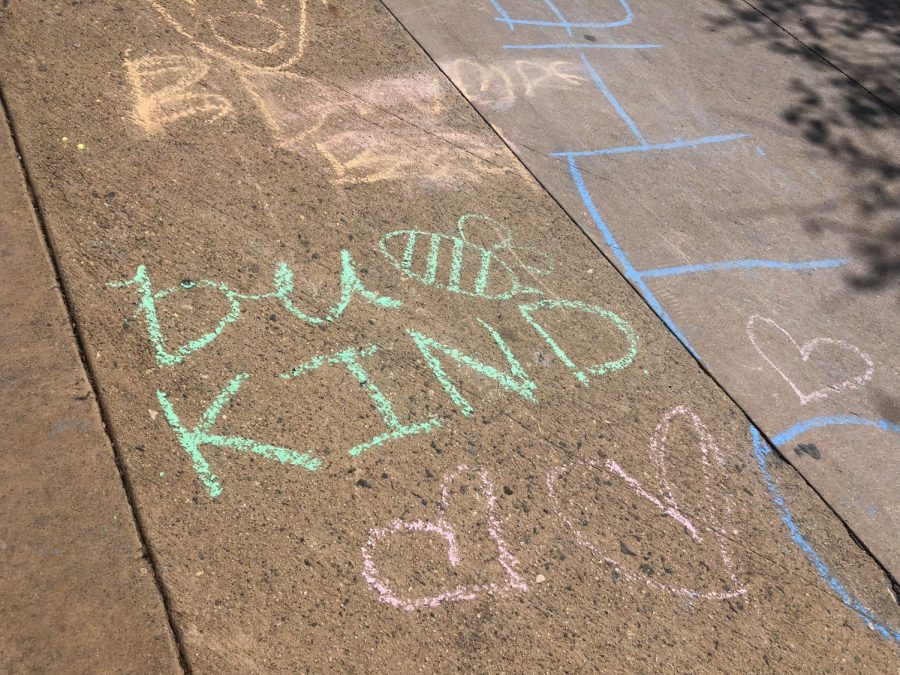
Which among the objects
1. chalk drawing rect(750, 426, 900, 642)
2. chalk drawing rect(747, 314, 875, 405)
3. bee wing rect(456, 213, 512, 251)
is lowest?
chalk drawing rect(750, 426, 900, 642)

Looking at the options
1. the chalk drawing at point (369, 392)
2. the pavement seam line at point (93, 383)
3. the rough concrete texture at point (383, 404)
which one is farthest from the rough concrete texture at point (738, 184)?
the pavement seam line at point (93, 383)

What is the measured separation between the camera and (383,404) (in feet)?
8.96

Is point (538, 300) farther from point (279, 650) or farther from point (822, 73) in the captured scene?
point (822, 73)

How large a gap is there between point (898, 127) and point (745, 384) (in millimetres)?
2908

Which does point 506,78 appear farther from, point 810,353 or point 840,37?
point 840,37

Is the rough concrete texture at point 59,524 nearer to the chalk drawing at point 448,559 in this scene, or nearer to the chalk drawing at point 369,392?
the chalk drawing at point 448,559

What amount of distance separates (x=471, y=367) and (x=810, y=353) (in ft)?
5.28

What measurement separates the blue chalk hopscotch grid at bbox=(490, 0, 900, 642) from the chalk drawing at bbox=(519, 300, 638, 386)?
0.23 meters

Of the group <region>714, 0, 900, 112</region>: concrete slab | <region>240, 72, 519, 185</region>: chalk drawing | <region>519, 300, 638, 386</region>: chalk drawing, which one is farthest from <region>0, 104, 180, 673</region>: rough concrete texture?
<region>714, 0, 900, 112</region>: concrete slab

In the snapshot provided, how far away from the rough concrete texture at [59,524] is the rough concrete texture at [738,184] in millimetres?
2331

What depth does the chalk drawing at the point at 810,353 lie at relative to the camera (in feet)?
10.6

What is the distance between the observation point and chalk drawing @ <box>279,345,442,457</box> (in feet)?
8.67

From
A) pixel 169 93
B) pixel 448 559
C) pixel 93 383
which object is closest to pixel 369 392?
pixel 448 559

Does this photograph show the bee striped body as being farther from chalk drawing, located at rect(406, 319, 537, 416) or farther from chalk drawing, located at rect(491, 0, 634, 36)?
chalk drawing, located at rect(491, 0, 634, 36)
